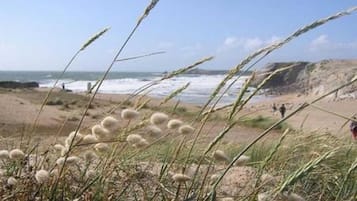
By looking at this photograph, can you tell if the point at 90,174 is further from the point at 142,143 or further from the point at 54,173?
the point at 142,143

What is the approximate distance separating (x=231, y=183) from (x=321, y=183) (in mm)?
648

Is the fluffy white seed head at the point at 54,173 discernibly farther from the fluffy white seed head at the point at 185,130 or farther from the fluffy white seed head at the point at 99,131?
the fluffy white seed head at the point at 185,130

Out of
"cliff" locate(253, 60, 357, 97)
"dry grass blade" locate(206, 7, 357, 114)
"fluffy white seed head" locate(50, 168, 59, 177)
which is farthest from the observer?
"cliff" locate(253, 60, 357, 97)

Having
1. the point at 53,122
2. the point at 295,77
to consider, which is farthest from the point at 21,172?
the point at 295,77

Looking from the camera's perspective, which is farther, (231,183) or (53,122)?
(53,122)

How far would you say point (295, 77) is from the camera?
6631cm

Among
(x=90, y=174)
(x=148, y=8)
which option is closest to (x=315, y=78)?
(x=90, y=174)

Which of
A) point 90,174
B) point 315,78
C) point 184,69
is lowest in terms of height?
point 315,78

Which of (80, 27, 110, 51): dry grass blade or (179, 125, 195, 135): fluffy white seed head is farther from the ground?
(80, 27, 110, 51): dry grass blade

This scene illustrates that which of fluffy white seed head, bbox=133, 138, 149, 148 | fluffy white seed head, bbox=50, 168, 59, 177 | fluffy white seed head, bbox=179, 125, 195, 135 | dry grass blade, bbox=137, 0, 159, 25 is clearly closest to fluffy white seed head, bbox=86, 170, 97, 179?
fluffy white seed head, bbox=50, 168, 59, 177

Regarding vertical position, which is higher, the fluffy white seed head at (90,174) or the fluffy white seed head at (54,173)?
the fluffy white seed head at (54,173)

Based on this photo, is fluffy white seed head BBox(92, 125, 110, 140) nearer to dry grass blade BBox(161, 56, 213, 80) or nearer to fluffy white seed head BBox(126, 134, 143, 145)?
fluffy white seed head BBox(126, 134, 143, 145)

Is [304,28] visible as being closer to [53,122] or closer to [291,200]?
[291,200]

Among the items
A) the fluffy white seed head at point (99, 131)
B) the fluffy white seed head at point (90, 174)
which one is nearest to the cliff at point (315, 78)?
the fluffy white seed head at point (99, 131)
